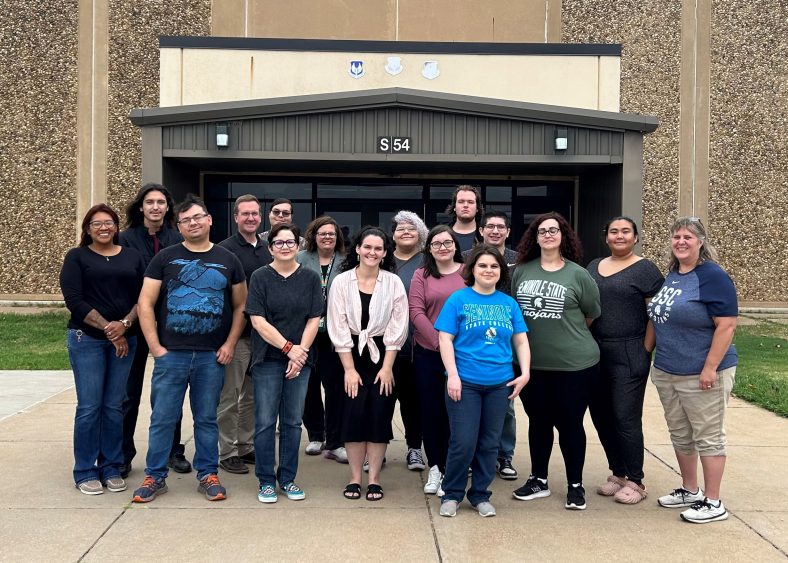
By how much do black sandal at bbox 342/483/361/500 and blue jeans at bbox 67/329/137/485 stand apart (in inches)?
61.6

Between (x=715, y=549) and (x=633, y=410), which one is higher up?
(x=633, y=410)

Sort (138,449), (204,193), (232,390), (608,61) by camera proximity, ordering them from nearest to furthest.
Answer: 1. (232,390)
2. (138,449)
3. (608,61)
4. (204,193)

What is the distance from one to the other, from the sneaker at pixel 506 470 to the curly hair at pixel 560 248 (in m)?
1.55

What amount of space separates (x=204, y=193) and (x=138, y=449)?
31.1ft

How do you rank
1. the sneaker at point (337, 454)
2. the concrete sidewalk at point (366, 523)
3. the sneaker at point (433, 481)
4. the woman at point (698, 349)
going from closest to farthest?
the concrete sidewalk at point (366, 523), the woman at point (698, 349), the sneaker at point (433, 481), the sneaker at point (337, 454)

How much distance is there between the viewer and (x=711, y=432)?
174 inches

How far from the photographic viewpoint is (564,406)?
15.1 feet

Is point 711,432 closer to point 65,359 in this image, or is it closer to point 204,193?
point 65,359

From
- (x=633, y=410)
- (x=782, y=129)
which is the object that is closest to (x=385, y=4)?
(x=782, y=129)

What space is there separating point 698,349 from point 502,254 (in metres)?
1.51

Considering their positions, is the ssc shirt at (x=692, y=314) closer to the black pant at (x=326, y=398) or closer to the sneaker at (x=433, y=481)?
the sneaker at (x=433, y=481)

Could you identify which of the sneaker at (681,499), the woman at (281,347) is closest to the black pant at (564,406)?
the sneaker at (681,499)

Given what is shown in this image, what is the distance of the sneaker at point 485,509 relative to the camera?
176 inches

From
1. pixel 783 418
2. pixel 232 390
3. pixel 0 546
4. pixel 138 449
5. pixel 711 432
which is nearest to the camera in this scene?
pixel 0 546
